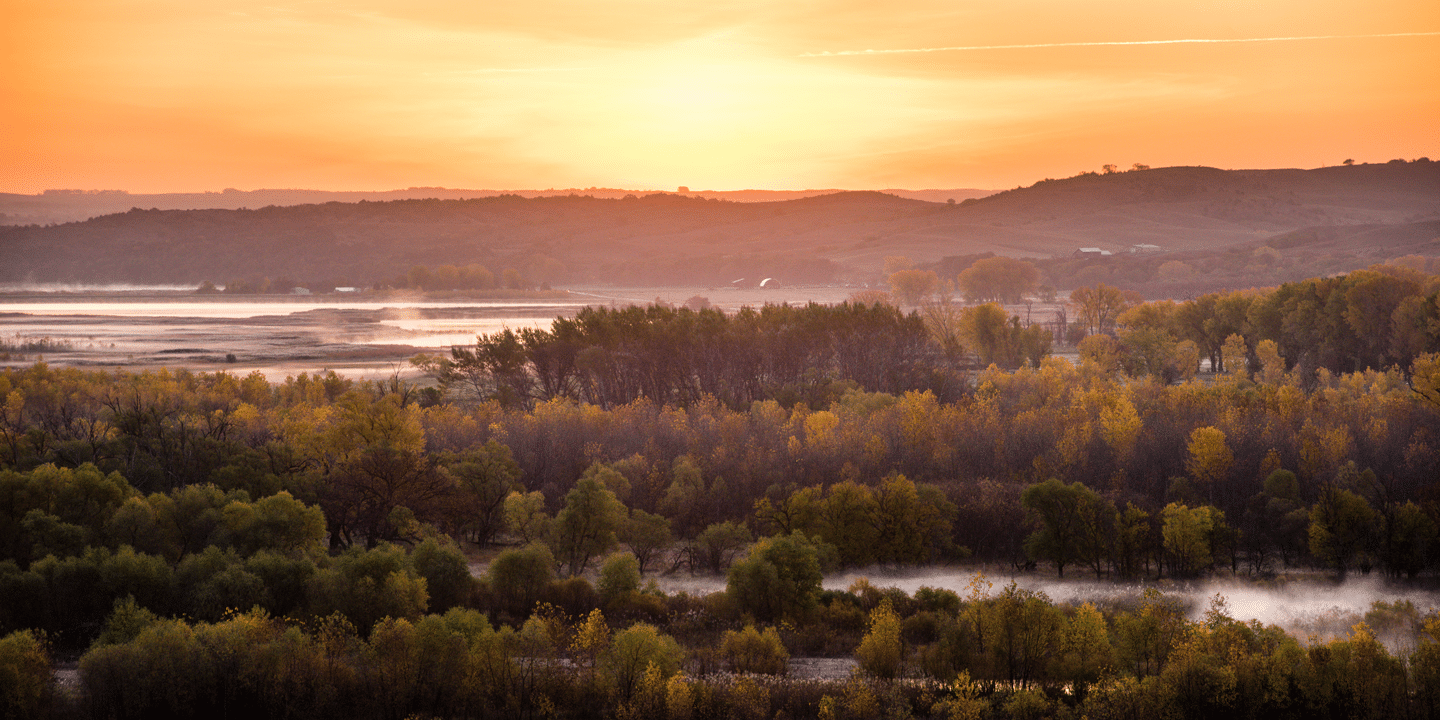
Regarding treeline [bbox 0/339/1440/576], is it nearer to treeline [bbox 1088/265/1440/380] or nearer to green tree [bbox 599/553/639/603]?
green tree [bbox 599/553/639/603]

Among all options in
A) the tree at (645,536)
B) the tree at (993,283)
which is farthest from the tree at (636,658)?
the tree at (993,283)

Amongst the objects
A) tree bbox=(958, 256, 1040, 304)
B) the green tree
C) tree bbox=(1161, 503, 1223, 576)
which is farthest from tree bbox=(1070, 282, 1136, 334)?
the green tree

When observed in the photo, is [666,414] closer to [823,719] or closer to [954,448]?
[954,448]

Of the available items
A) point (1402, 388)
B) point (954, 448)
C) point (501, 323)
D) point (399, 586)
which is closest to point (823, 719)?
point (399, 586)

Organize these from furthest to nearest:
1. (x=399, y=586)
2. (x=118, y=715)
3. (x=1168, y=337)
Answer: (x=1168, y=337) < (x=399, y=586) < (x=118, y=715)

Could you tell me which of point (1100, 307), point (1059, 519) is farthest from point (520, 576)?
point (1100, 307)

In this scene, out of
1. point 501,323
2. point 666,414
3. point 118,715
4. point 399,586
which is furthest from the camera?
point 501,323

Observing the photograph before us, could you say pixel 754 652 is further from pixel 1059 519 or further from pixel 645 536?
pixel 1059 519

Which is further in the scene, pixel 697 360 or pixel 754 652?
pixel 697 360
